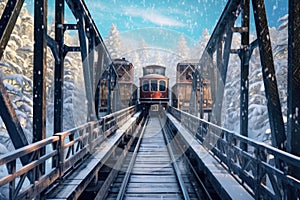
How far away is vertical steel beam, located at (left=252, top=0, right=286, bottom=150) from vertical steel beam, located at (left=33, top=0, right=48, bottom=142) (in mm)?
3492

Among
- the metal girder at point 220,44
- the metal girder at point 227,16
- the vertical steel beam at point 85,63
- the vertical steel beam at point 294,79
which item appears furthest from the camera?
the vertical steel beam at point 85,63

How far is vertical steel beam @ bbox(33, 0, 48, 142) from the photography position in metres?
5.02

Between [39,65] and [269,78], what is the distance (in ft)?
12.0

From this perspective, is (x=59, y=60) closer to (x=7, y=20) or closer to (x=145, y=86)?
(x=7, y=20)

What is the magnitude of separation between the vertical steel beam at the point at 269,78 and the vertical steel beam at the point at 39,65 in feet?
11.5

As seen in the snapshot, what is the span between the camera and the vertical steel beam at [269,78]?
4277mm

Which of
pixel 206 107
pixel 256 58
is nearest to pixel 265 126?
pixel 206 107

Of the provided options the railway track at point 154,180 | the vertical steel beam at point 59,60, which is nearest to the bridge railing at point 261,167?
the railway track at point 154,180

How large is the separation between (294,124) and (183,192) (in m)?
3.85

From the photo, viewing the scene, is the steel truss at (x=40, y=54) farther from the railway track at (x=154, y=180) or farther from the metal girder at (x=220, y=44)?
the metal girder at (x=220, y=44)

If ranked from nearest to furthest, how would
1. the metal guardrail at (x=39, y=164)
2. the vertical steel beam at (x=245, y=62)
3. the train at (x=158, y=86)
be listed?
the metal guardrail at (x=39, y=164) < the vertical steel beam at (x=245, y=62) < the train at (x=158, y=86)

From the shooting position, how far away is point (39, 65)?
511 cm

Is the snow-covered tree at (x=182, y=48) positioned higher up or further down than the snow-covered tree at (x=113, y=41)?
higher up

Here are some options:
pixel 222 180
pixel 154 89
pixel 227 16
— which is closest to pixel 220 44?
pixel 227 16
